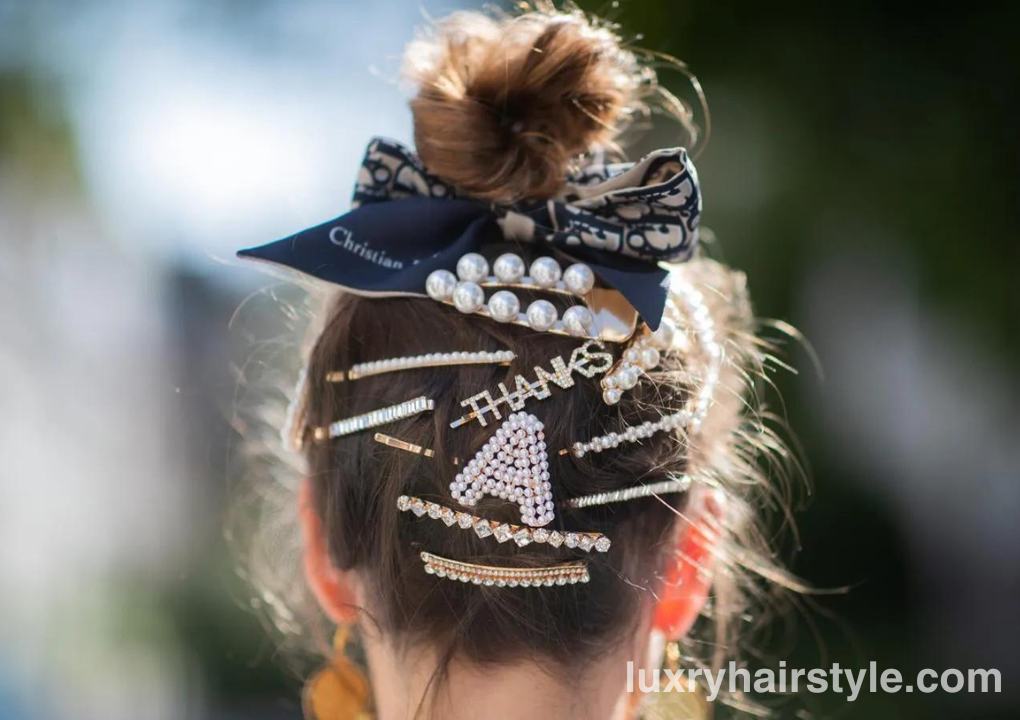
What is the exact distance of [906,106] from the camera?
4.95 metres

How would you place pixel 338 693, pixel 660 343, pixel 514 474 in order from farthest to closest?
1. pixel 338 693
2. pixel 660 343
3. pixel 514 474

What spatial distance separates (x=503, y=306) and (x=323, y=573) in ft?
1.82

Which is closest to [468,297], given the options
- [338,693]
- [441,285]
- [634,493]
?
[441,285]

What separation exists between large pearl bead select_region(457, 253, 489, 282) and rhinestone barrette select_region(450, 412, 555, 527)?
0.72ft

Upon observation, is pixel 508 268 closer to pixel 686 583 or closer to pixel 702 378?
pixel 702 378

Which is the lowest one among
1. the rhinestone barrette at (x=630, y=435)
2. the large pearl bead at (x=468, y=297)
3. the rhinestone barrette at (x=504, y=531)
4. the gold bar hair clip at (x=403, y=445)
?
the rhinestone barrette at (x=504, y=531)

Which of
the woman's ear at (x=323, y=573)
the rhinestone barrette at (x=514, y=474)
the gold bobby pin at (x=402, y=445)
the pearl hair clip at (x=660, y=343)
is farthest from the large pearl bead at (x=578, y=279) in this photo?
the woman's ear at (x=323, y=573)

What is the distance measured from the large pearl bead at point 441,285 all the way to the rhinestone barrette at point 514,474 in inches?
8.5

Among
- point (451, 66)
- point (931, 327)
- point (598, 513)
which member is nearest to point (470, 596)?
point (598, 513)

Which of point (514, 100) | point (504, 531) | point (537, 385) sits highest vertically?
point (514, 100)

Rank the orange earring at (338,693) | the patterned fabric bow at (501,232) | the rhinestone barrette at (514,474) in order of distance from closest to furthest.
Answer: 1. the rhinestone barrette at (514,474)
2. the patterned fabric bow at (501,232)
3. the orange earring at (338,693)

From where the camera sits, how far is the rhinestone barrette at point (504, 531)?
123 cm

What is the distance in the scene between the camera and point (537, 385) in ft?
4.11

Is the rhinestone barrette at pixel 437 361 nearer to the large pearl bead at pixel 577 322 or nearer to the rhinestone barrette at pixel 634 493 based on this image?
the large pearl bead at pixel 577 322
